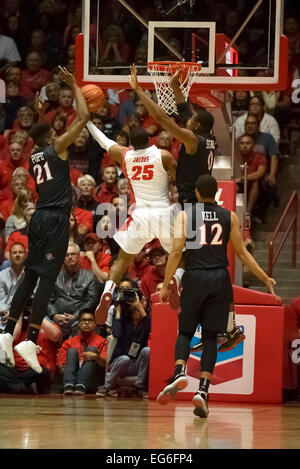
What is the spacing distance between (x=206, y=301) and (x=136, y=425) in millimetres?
1486

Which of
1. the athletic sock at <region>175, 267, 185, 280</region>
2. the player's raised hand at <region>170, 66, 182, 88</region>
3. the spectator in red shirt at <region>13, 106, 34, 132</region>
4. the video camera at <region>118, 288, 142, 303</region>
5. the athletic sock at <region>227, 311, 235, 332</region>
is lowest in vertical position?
the athletic sock at <region>227, 311, 235, 332</region>

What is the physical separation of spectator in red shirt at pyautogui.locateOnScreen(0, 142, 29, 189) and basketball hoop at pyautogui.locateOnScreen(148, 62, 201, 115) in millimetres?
4803

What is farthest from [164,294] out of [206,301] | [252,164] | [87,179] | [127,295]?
[252,164]

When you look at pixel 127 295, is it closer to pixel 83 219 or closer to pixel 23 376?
pixel 23 376

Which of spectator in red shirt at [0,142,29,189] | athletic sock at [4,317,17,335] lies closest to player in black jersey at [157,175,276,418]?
athletic sock at [4,317,17,335]

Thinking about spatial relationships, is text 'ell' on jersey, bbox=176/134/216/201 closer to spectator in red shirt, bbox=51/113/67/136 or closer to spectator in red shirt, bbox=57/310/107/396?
spectator in red shirt, bbox=57/310/107/396

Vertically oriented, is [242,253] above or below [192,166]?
below

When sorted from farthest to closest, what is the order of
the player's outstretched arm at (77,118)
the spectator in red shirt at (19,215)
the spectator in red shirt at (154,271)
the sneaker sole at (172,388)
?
the spectator in red shirt at (19,215)
the spectator in red shirt at (154,271)
the player's outstretched arm at (77,118)
the sneaker sole at (172,388)

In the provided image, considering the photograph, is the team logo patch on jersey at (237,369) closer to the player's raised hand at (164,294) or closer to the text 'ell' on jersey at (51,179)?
the player's raised hand at (164,294)

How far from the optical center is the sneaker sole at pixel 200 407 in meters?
9.93

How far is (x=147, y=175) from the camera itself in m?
10.7

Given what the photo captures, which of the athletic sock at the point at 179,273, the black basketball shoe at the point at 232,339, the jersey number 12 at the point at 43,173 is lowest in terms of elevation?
the black basketball shoe at the point at 232,339

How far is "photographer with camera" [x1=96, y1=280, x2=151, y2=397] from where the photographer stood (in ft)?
40.1

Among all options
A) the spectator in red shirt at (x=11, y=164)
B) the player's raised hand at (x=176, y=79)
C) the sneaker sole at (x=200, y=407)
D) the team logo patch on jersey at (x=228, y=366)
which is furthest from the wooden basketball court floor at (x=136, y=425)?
the spectator in red shirt at (x=11, y=164)
